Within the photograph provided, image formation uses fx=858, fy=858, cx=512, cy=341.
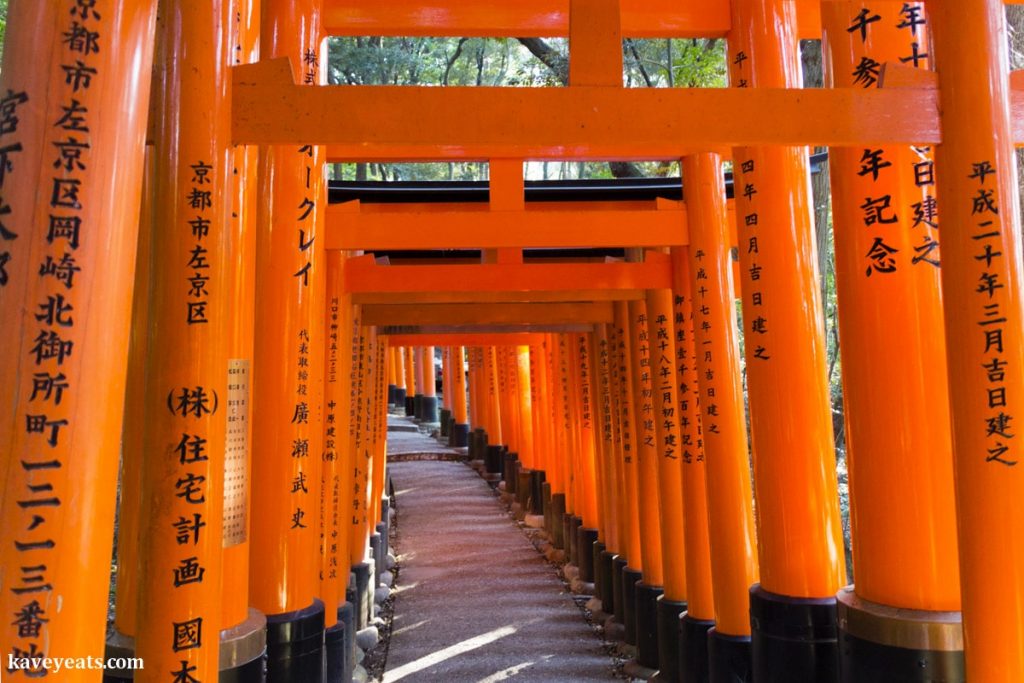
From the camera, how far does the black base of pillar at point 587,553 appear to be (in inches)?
383

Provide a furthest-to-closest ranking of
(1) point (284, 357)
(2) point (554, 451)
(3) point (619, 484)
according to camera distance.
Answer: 1. (2) point (554, 451)
2. (3) point (619, 484)
3. (1) point (284, 357)

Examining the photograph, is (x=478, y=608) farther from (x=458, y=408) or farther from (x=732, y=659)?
(x=458, y=408)

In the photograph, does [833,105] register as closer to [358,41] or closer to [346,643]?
[346,643]

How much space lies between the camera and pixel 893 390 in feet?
10.1

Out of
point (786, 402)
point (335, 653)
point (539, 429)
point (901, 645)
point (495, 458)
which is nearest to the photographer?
point (901, 645)

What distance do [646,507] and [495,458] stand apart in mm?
10417

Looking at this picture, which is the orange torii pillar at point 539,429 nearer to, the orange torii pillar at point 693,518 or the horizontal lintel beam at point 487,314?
the horizontal lintel beam at point 487,314

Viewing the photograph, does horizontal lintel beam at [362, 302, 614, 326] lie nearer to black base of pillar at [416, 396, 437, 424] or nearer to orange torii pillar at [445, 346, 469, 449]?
orange torii pillar at [445, 346, 469, 449]

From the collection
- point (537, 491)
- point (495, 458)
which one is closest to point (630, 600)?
point (537, 491)

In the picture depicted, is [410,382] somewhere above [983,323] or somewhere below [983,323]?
above

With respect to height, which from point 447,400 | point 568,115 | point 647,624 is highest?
point 568,115

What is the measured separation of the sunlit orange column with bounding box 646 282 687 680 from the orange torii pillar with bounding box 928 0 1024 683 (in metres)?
3.12

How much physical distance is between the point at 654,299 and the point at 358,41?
450 inches

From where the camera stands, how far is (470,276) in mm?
6227
